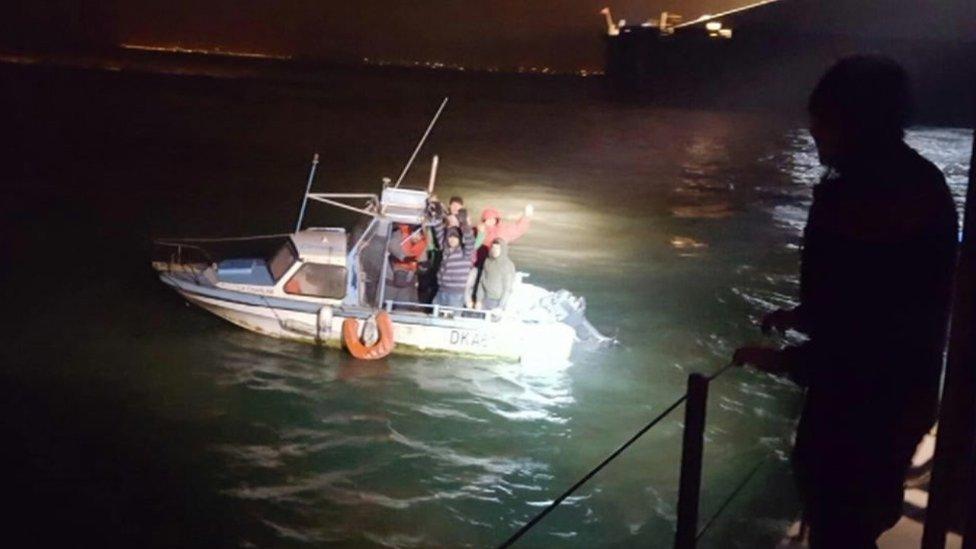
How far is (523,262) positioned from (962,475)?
24.8 m

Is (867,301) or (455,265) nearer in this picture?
(867,301)

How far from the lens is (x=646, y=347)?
70.5 feet

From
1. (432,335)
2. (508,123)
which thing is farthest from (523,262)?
(508,123)

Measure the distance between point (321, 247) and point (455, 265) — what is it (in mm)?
2311

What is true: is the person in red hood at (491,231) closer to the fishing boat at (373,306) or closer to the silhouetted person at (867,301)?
the fishing boat at (373,306)

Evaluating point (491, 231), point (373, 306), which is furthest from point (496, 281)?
point (373, 306)

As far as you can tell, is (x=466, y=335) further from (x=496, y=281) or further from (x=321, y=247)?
(x=321, y=247)

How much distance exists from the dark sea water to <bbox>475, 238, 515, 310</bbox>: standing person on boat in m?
1.23

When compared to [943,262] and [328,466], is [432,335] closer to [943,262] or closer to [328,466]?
[328,466]

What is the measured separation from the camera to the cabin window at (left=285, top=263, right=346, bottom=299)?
1834 cm

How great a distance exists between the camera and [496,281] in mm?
18078

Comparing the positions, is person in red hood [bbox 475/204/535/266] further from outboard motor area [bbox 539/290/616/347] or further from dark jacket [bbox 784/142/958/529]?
dark jacket [bbox 784/142/958/529]

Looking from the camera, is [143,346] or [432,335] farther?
[143,346]

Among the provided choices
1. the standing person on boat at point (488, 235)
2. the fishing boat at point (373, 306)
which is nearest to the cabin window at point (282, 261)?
the fishing boat at point (373, 306)
